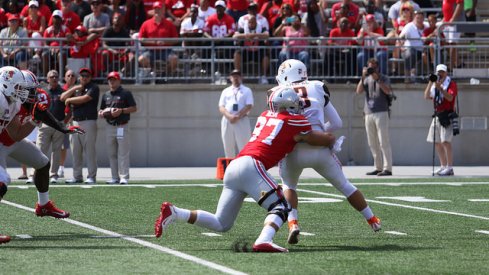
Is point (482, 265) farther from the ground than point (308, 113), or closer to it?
closer to it

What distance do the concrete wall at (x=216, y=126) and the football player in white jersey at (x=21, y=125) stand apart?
11782 mm

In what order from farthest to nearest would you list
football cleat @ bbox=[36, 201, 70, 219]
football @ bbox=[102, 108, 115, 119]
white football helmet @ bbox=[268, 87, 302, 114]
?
1. football @ bbox=[102, 108, 115, 119]
2. football cleat @ bbox=[36, 201, 70, 219]
3. white football helmet @ bbox=[268, 87, 302, 114]

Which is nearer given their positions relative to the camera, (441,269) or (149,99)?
(441,269)

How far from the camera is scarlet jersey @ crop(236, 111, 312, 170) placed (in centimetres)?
1027

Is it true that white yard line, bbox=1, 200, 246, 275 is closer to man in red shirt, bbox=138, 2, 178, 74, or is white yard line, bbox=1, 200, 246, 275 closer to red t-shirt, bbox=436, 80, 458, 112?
red t-shirt, bbox=436, 80, 458, 112

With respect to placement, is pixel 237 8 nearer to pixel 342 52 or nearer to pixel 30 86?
pixel 342 52

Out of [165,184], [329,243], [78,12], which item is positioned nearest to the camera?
[329,243]

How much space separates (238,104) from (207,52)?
9.58ft

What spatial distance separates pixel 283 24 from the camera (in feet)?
82.2

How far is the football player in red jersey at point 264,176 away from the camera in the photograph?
1006cm

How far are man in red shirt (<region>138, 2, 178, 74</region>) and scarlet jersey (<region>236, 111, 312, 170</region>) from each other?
1407 centimetres

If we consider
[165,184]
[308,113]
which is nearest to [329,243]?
[308,113]

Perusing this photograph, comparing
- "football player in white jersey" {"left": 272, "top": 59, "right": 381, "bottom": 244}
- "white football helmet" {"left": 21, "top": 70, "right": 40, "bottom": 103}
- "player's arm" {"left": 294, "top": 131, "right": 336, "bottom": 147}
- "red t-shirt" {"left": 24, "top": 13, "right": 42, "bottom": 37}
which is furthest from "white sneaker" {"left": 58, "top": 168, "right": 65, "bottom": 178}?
"player's arm" {"left": 294, "top": 131, "right": 336, "bottom": 147}

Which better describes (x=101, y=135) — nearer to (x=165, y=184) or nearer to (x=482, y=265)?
(x=165, y=184)
